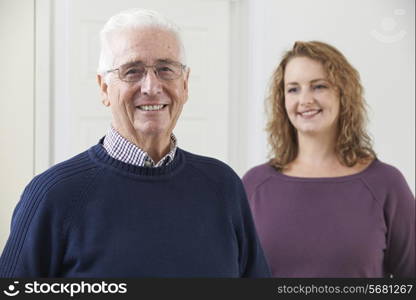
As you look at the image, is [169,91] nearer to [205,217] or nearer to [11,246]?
[205,217]

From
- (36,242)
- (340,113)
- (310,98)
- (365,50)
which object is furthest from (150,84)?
(365,50)

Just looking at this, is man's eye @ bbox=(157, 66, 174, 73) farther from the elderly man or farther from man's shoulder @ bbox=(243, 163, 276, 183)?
man's shoulder @ bbox=(243, 163, 276, 183)

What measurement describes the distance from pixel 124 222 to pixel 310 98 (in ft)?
2.43

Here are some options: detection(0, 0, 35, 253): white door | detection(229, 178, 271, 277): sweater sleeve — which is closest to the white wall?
detection(0, 0, 35, 253): white door

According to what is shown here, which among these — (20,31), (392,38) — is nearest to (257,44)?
(392,38)

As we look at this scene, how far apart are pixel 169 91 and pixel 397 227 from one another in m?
0.76

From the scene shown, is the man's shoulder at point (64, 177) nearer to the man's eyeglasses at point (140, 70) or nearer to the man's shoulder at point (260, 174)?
the man's eyeglasses at point (140, 70)

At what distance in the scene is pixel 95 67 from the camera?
6.18 ft

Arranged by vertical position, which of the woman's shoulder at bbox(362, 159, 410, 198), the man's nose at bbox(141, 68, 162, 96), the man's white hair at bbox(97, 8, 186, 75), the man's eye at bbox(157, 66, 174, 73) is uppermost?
the man's white hair at bbox(97, 8, 186, 75)

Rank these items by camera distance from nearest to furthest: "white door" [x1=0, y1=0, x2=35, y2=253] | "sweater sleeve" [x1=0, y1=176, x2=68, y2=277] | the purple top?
"sweater sleeve" [x1=0, y1=176, x2=68, y2=277]
the purple top
"white door" [x1=0, y1=0, x2=35, y2=253]

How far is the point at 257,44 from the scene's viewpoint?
203cm

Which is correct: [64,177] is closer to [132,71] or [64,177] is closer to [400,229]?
[132,71]

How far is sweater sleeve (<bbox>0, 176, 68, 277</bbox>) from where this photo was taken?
90 cm

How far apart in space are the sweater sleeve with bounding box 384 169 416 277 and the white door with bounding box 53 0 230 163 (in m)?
0.76
